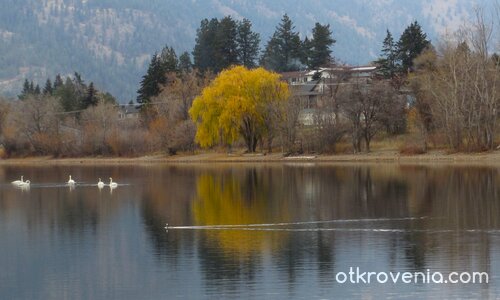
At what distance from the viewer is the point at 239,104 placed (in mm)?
98000

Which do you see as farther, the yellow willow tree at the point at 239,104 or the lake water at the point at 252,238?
the yellow willow tree at the point at 239,104

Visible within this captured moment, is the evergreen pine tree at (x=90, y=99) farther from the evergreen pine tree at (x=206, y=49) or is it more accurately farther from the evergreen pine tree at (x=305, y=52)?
the evergreen pine tree at (x=305, y=52)

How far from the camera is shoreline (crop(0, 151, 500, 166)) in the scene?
81250 mm

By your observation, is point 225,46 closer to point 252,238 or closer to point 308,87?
point 308,87

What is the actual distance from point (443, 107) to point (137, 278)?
197ft

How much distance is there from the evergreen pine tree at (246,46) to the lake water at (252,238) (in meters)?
90.0

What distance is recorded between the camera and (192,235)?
3828 centimetres

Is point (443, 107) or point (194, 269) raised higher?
point (443, 107)

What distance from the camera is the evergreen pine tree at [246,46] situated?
15412 cm

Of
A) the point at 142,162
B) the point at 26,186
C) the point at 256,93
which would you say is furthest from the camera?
the point at 142,162

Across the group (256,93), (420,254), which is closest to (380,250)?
(420,254)

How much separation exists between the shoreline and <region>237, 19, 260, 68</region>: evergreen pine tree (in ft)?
147

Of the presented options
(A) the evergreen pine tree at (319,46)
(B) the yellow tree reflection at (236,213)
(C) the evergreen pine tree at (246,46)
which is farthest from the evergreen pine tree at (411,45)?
(B) the yellow tree reflection at (236,213)

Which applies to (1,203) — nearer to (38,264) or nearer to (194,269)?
(38,264)
